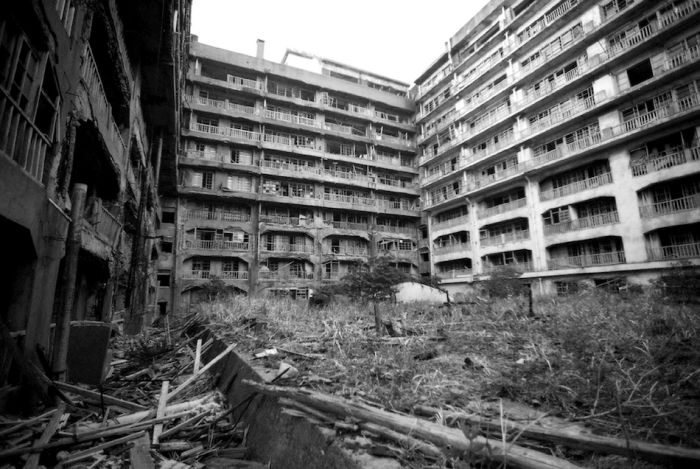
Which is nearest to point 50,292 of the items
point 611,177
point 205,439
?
point 205,439

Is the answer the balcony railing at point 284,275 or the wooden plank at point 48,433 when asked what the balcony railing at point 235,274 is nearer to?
the balcony railing at point 284,275

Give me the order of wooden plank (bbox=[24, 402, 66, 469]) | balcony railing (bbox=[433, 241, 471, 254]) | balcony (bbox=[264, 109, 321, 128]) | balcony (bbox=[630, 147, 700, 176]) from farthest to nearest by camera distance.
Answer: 1. balcony (bbox=[264, 109, 321, 128])
2. balcony railing (bbox=[433, 241, 471, 254])
3. balcony (bbox=[630, 147, 700, 176])
4. wooden plank (bbox=[24, 402, 66, 469])

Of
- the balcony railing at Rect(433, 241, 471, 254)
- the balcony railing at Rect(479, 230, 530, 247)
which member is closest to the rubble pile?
the balcony railing at Rect(479, 230, 530, 247)

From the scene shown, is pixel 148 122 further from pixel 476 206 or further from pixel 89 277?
pixel 476 206

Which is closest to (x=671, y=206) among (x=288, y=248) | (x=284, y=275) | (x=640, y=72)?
(x=640, y=72)

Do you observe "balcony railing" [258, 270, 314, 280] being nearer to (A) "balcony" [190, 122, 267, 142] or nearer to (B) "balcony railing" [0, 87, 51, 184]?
(A) "balcony" [190, 122, 267, 142]

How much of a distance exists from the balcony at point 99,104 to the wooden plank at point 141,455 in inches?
263

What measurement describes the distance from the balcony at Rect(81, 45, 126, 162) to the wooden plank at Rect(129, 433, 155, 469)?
6.69 meters

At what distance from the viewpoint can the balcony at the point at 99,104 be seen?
696 cm

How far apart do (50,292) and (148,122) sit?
15917 mm

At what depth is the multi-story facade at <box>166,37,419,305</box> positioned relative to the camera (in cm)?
3059

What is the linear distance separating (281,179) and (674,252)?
3069 centimetres

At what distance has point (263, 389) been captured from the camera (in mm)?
3986

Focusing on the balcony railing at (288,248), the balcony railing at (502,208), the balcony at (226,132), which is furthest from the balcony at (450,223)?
the balcony at (226,132)
